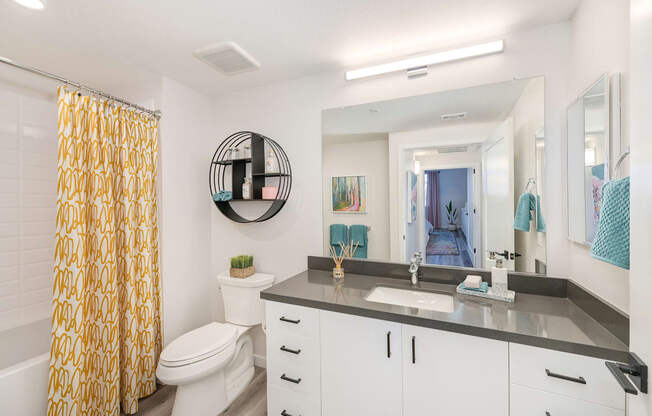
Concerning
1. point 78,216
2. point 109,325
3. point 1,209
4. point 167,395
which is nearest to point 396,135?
point 78,216

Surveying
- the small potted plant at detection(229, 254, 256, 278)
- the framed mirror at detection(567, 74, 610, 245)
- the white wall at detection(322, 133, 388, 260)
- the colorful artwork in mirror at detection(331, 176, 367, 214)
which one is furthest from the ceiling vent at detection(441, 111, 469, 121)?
the small potted plant at detection(229, 254, 256, 278)

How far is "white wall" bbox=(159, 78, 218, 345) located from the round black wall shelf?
173 millimetres

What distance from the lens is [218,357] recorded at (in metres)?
1.77

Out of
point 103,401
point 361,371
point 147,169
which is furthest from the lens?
point 147,169

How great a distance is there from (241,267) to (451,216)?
155 centimetres

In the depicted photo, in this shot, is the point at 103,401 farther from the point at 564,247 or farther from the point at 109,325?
the point at 564,247

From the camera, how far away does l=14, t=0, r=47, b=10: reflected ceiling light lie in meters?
1.30

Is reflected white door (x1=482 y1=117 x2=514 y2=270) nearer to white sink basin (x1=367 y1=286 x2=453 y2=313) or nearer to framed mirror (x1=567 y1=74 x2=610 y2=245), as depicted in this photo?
framed mirror (x1=567 y1=74 x2=610 y2=245)

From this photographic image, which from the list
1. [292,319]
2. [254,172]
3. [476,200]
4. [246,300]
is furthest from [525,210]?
[246,300]

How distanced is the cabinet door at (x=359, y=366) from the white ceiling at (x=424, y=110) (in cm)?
122

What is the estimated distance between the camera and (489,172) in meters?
1.68

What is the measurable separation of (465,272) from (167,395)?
7.26 ft

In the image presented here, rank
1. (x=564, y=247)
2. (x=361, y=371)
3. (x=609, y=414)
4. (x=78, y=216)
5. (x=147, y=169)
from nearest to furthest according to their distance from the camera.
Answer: (x=609, y=414), (x=361, y=371), (x=564, y=247), (x=78, y=216), (x=147, y=169)

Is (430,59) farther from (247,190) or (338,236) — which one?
(247,190)
